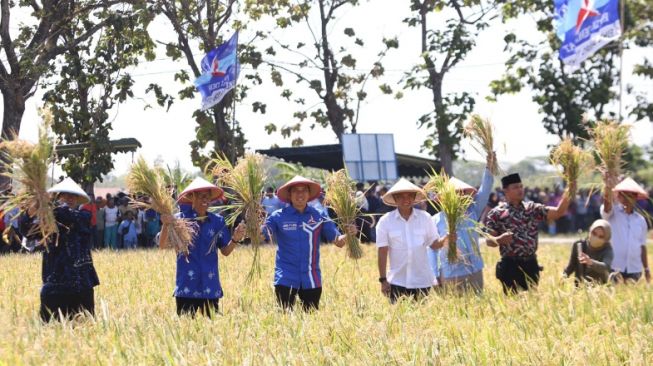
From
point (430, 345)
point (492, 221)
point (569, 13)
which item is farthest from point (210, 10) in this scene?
point (430, 345)

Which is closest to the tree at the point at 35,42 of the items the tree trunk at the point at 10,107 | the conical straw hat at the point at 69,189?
the tree trunk at the point at 10,107

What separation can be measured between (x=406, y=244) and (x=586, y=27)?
485 inches

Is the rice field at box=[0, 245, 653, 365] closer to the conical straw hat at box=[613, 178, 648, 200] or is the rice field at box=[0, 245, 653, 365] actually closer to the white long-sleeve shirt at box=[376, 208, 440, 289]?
the white long-sleeve shirt at box=[376, 208, 440, 289]

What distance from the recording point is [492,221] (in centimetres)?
895

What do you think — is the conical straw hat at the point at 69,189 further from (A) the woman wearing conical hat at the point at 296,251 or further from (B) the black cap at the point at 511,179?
(B) the black cap at the point at 511,179

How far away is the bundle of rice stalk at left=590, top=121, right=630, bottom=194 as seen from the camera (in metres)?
8.96

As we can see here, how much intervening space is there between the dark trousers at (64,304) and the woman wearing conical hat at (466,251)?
3.12 m

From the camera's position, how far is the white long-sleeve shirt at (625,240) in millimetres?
9680

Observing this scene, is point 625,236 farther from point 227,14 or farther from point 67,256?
point 227,14

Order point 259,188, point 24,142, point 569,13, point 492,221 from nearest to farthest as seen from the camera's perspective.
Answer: point 24,142 < point 259,188 < point 492,221 < point 569,13

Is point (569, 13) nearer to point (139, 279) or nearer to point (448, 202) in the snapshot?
point (139, 279)

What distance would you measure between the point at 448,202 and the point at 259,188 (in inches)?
63.1

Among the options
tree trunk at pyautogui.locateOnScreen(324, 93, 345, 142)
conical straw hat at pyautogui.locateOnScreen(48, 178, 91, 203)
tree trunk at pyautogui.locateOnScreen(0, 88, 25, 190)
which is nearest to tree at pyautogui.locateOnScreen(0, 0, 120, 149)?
tree trunk at pyautogui.locateOnScreen(0, 88, 25, 190)

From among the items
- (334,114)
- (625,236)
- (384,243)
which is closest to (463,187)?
(384,243)
